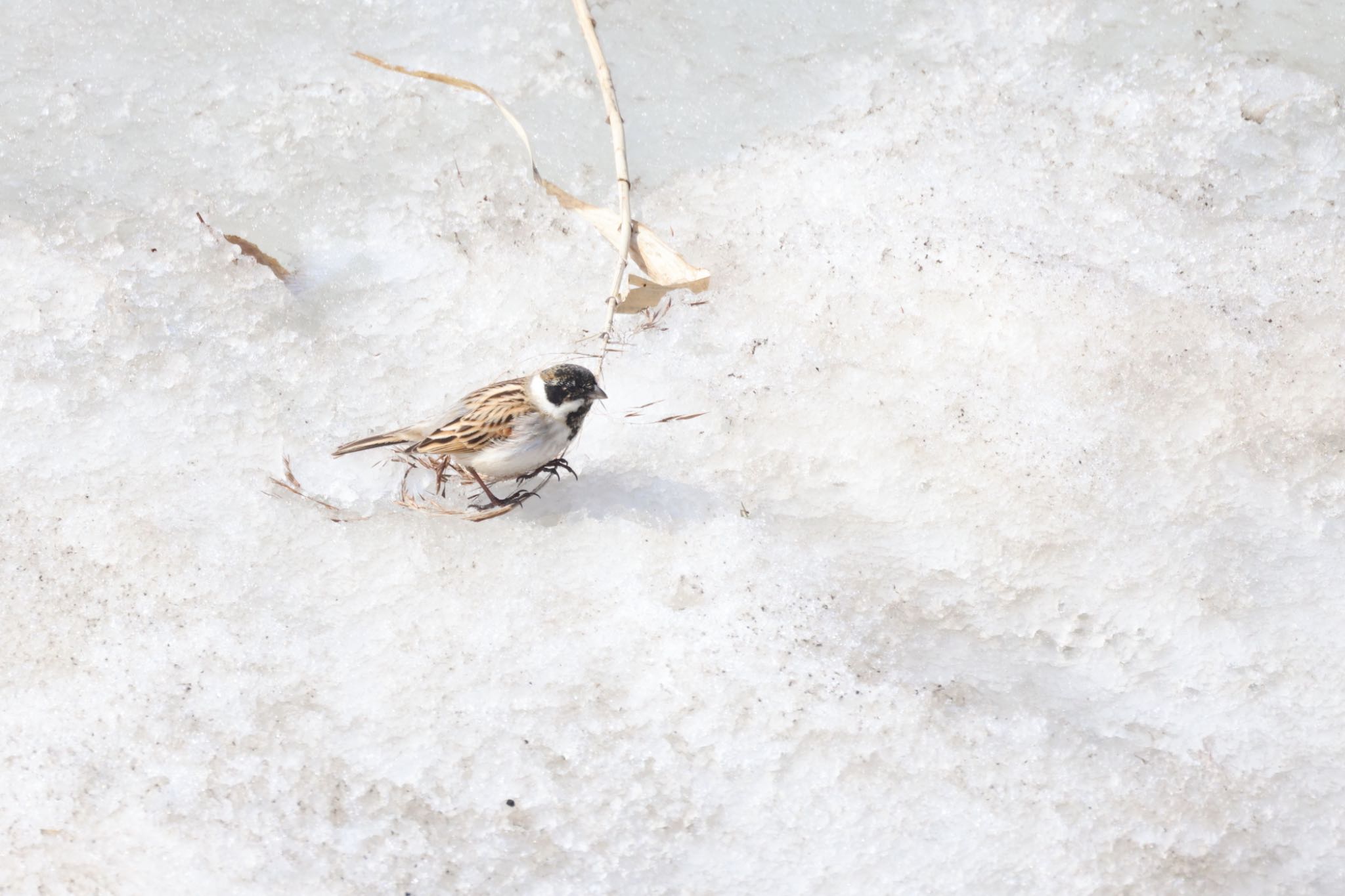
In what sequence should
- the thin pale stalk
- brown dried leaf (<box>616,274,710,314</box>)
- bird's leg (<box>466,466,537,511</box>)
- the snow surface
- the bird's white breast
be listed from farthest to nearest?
brown dried leaf (<box>616,274,710,314</box>) < the thin pale stalk < bird's leg (<box>466,466,537,511</box>) < the bird's white breast < the snow surface

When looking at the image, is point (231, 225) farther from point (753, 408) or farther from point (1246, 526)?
point (1246, 526)

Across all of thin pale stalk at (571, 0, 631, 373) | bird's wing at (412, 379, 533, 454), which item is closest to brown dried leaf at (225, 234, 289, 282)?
bird's wing at (412, 379, 533, 454)

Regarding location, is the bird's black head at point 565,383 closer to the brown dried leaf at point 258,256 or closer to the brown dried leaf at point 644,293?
the brown dried leaf at point 644,293

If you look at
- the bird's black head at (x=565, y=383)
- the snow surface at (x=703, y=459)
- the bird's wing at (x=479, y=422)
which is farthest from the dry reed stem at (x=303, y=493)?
the bird's black head at (x=565, y=383)

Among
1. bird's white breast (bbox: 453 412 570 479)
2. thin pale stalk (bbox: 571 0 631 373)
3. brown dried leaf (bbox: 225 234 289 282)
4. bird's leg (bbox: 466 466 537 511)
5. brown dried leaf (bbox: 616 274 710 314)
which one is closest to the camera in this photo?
bird's white breast (bbox: 453 412 570 479)

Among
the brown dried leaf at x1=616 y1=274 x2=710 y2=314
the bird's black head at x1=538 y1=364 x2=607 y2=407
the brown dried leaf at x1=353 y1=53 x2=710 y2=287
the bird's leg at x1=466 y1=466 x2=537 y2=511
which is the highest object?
the brown dried leaf at x1=353 y1=53 x2=710 y2=287

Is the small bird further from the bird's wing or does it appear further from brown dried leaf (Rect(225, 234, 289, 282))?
brown dried leaf (Rect(225, 234, 289, 282))

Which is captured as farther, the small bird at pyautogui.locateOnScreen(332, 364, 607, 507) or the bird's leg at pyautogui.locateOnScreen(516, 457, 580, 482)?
the bird's leg at pyautogui.locateOnScreen(516, 457, 580, 482)

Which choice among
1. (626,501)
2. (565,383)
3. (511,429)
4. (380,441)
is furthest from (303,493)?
(626,501)
